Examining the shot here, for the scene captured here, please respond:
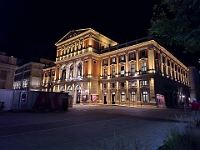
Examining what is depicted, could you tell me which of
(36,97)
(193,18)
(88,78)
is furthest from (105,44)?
(193,18)

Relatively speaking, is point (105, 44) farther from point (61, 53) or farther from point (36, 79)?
point (36, 79)

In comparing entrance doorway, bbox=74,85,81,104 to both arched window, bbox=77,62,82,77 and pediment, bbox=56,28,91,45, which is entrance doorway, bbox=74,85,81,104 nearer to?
arched window, bbox=77,62,82,77

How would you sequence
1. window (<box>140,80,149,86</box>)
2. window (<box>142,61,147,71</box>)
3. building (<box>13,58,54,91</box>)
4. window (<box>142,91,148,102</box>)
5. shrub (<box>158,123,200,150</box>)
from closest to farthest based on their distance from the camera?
shrub (<box>158,123,200,150</box>)
window (<box>142,91,148,102</box>)
window (<box>140,80,149,86</box>)
window (<box>142,61,147,71</box>)
building (<box>13,58,54,91</box>)

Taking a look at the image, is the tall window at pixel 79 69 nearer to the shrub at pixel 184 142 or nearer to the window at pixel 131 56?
the window at pixel 131 56

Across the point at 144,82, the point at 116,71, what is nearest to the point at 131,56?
the point at 116,71

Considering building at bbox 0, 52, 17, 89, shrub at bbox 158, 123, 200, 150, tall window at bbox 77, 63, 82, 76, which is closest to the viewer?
shrub at bbox 158, 123, 200, 150

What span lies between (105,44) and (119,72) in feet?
45.3

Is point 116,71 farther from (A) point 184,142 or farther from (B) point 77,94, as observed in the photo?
(A) point 184,142

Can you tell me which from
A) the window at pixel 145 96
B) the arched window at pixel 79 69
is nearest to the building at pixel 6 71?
the arched window at pixel 79 69

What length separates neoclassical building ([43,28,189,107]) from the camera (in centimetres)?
3128

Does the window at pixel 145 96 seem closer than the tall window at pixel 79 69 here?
Yes

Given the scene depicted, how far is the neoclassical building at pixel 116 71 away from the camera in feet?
103

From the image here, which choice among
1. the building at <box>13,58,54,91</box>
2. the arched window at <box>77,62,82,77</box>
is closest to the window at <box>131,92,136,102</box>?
the arched window at <box>77,62,82,77</box>

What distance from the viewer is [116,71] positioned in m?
37.3
